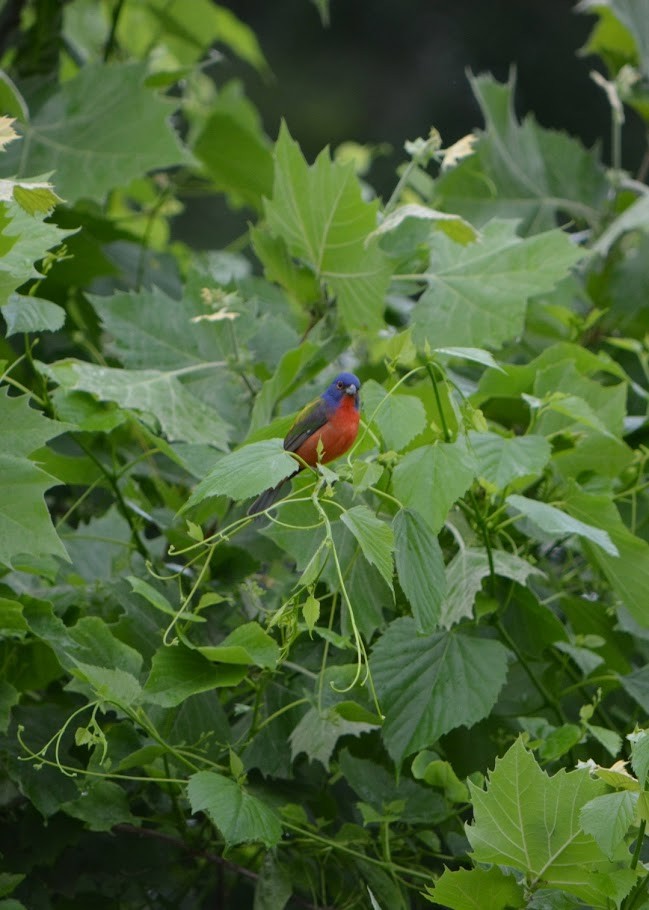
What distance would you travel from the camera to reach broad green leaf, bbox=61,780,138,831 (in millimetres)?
933

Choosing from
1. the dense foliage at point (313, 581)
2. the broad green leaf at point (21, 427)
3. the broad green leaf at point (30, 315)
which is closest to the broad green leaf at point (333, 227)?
the dense foliage at point (313, 581)

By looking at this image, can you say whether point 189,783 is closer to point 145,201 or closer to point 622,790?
point 622,790

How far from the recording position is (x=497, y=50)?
6.90m

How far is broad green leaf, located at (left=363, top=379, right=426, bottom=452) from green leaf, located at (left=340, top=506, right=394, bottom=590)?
102 millimetres

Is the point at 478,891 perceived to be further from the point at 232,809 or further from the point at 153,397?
the point at 153,397

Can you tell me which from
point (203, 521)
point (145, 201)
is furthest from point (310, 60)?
point (203, 521)

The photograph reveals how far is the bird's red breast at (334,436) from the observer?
946mm

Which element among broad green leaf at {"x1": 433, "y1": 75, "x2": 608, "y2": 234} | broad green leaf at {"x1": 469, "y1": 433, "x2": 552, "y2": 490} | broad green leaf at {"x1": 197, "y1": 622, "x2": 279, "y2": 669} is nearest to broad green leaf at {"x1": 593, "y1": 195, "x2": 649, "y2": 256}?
broad green leaf at {"x1": 433, "y1": 75, "x2": 608, "y2": 234}

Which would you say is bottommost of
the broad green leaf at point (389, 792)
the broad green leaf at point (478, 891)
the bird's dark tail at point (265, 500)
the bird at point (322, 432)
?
the broad green leaf at point (389, 792)

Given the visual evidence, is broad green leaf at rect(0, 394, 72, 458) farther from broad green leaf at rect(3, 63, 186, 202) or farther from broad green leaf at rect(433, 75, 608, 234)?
broad green leaf at rect(433, 75, 608, 234)

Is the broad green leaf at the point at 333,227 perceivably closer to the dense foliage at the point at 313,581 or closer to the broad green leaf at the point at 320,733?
the dense foliage at the point at 313,581

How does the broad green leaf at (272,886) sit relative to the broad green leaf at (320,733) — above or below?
below

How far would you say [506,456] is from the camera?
93 cm

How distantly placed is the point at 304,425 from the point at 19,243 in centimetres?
24
